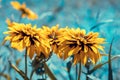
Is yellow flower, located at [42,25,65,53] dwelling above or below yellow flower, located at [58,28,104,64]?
above

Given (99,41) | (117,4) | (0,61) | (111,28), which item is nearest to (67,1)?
(117,4)

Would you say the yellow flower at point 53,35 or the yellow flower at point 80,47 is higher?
the yellow flower at point 53,35

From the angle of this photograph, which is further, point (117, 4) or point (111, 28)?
point (117, 4)

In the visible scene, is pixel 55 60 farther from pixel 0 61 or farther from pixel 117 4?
pixel 117 4
